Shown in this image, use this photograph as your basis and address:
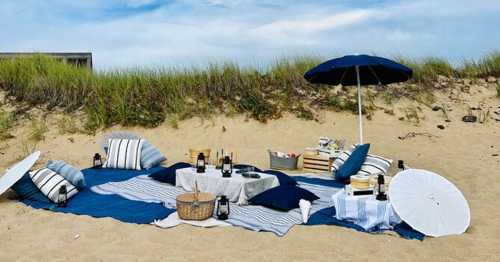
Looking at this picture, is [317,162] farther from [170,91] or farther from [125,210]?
[170,91]

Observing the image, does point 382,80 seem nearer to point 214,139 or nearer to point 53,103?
point 214,139

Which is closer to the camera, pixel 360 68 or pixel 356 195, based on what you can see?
pixel 356 195

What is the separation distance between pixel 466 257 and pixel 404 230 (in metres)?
0.59

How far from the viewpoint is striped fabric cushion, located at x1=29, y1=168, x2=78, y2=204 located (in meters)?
4.97

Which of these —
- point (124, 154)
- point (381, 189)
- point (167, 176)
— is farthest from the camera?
point (124, 154)

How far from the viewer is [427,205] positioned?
4.00 metres

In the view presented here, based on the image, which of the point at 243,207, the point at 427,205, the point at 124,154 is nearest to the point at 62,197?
the point at 243,207

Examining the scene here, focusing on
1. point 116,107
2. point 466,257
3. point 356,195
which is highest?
point 116,107

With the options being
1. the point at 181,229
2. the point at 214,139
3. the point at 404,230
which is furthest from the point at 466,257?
the point at 214,139

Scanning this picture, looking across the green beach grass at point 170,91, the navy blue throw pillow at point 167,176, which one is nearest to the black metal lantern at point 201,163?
the navy blue throw pillow at point 167,176

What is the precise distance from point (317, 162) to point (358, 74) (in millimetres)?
1382

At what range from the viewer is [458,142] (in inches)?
348

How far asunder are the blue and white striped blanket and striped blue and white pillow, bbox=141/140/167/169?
723mm

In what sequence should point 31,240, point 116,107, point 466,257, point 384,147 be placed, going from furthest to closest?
point 116,107 → point 384,147 → point 31,240 → point 466,257
